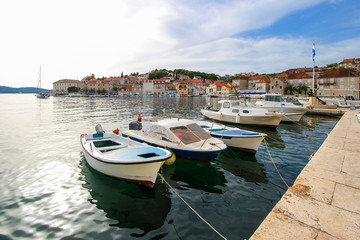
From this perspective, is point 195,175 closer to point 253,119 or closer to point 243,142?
point 243,142

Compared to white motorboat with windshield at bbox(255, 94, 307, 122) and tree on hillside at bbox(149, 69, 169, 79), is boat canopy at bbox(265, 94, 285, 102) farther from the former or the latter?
tree on hillside at bbox(149, 69, 169, 79)

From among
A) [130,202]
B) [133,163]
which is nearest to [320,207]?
[133,163]

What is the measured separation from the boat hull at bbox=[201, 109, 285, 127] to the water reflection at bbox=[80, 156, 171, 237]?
47.3 ft

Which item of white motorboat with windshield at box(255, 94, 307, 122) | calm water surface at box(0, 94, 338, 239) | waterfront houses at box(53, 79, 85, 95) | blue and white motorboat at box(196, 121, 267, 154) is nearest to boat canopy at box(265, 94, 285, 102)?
white motorboat with windshield at box(255, 94, 307, 122)

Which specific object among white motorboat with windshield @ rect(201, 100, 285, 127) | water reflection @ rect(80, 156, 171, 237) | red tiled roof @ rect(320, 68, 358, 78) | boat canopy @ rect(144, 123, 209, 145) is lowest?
water reflection @ rect(80, 156, 171, 237)

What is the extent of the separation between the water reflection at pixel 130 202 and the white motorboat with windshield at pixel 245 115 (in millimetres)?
14477

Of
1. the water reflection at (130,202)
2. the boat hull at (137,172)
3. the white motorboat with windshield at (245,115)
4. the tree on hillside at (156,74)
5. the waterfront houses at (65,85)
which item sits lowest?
the water reflection at (130,202)

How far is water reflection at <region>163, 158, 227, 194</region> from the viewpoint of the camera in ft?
25.4

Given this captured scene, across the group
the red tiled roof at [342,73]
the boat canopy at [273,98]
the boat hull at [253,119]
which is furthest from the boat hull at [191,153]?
the red tiled roof at [342,73]

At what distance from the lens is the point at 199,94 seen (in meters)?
142

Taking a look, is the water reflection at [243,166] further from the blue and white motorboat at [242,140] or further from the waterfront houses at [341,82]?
the waterfront houses at [341,82]

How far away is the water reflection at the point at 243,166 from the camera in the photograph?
849cm

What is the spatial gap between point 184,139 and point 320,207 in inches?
243

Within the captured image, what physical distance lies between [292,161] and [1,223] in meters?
12.2
